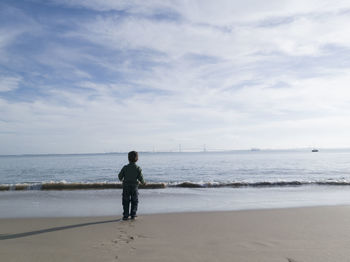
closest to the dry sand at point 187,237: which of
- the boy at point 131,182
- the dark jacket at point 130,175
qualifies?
the boy at point 131,182

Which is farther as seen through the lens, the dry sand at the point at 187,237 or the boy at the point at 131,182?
the boy at the point at 131,182

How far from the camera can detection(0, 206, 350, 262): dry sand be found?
4277 millimetres

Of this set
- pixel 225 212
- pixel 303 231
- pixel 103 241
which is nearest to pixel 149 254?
pixel 103 241

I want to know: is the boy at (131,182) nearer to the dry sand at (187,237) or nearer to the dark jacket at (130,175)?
the dark jacket at (130,175)

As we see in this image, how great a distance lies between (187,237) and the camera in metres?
5.41

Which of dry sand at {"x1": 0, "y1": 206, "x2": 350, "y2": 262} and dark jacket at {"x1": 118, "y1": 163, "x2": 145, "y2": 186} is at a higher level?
dark jacket at {"x1": 118, "y1": 163, "x2": 145, "y2": 186}

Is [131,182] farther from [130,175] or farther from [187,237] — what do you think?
[187,237]

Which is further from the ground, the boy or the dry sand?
the boy

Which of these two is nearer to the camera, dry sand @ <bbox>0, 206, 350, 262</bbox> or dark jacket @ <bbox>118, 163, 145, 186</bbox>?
dry sand @ <bbox>0, 206, 350, 262</bbox>

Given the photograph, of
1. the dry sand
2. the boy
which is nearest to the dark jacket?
the boy

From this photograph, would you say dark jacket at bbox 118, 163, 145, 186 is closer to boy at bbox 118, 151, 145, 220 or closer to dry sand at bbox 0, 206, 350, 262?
boy at bbox 118, 151, 145, 220

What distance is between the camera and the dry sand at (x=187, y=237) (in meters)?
4.28

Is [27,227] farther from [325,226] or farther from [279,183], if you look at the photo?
[279,183]

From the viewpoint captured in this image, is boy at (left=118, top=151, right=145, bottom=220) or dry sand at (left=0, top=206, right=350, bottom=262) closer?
dry sand at (left=0, top=206, right=350, bottom=262)
